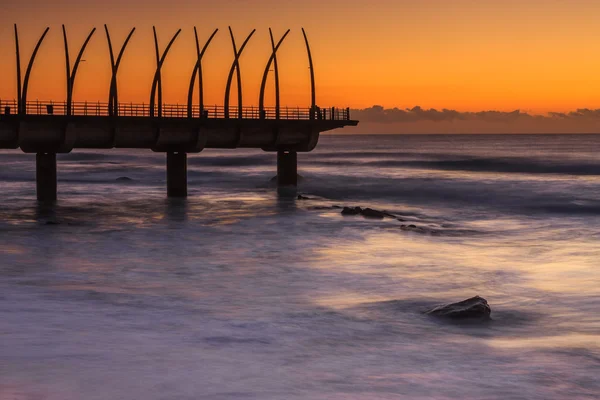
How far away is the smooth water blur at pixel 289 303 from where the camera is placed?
13.7 meters

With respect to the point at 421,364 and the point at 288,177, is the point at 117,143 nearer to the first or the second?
the point at 288,177

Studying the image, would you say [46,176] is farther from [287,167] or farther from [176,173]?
[287,167]

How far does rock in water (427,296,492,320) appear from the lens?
18031 mm

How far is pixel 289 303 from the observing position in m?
20.7

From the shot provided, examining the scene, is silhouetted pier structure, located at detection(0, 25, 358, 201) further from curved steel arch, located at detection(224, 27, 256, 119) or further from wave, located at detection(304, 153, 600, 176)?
wave, located at detection(304, 153, 600, 176)

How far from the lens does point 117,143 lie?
45.8 m

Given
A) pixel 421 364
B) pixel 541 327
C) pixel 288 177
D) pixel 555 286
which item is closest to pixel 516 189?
pixel 288 177

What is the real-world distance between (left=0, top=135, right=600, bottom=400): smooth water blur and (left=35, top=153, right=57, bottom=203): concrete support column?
1358 millimetres

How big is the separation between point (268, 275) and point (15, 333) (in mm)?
9950

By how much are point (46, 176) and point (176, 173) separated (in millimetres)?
7850

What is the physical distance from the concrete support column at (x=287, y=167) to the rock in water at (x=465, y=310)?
3533 cm

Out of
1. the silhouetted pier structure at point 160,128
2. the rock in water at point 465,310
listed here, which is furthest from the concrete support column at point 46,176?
the rock in water at point 465,310

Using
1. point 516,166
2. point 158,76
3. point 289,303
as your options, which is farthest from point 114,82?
point 516,166

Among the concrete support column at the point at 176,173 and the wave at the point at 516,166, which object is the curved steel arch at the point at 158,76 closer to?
the concrete support column at the point at 176,173
